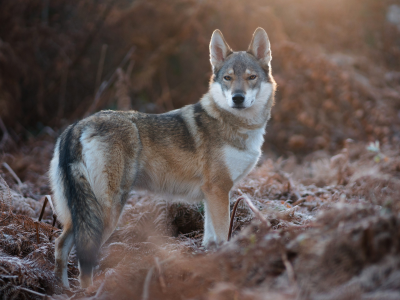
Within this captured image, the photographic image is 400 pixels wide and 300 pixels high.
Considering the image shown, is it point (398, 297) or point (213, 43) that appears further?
point (213, 43)

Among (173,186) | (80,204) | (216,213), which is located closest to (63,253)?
(80,204)

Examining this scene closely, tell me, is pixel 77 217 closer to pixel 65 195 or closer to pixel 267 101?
pixel 65 195

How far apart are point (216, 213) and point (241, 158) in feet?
2.47

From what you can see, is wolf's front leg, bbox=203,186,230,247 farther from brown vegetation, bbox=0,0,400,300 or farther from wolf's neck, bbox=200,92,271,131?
wolf's neck, bbox=200,92,271,131

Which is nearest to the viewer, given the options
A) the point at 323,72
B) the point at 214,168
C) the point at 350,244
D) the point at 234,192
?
the point at 350,244

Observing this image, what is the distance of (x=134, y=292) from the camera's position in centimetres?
204

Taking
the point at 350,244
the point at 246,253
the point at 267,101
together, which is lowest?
the point at 246,253

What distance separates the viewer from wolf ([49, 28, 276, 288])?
134 inches

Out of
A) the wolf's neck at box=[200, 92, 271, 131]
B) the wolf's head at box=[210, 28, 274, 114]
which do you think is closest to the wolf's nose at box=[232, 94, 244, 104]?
the wolf's head at box=[210, 28, 274, 114]

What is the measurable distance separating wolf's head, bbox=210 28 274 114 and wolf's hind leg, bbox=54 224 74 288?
2.44m

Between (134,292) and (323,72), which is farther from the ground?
(323,72)

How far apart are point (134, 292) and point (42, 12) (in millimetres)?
9335

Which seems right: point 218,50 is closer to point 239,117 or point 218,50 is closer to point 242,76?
point 242,76

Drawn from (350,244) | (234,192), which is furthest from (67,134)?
(350,244)
